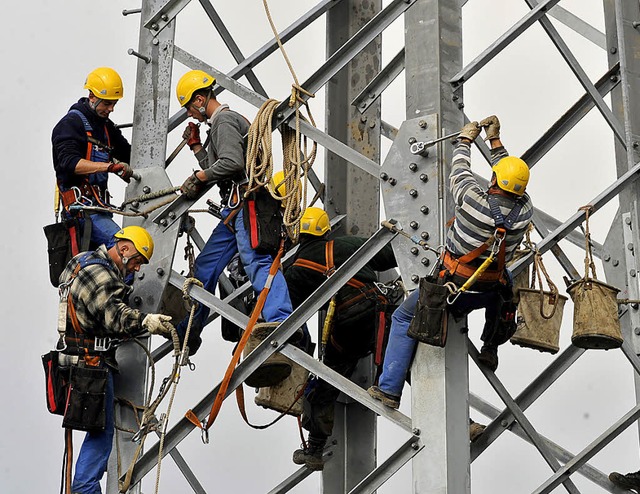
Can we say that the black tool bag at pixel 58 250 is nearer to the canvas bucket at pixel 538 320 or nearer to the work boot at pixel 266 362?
the work boot at pixel 266 362

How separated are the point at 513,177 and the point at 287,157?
1860 mm

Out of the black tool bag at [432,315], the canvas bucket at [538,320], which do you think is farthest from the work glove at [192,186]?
the canvas bucket at [538,320]

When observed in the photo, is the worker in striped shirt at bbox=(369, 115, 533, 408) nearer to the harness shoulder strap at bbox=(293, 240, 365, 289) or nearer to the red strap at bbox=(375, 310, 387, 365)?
the red strap at bbox=(375, 310, 387, 365)

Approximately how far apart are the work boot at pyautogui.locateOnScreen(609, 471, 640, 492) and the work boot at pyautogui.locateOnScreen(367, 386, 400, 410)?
11.1 ft

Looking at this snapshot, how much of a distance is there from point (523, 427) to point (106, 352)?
3116 millimetres

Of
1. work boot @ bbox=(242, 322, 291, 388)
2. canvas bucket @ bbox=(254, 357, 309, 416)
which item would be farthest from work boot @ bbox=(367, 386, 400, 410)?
canvas bucket @ bbox=(254, 357, 309, 416)

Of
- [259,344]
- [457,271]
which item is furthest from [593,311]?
[259,344]

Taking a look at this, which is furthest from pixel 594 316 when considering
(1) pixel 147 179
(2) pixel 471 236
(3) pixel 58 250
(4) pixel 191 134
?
(3) pixel 58 250

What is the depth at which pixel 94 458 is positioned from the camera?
10.9 m

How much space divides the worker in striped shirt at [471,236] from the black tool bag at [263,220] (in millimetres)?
1333

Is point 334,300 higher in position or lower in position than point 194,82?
lower

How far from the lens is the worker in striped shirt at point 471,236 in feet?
31.7

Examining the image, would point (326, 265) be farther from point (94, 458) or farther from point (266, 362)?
point (94, 458)

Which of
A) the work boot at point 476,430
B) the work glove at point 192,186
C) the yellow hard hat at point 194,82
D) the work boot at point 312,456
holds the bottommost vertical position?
the work boot at point 476,430
